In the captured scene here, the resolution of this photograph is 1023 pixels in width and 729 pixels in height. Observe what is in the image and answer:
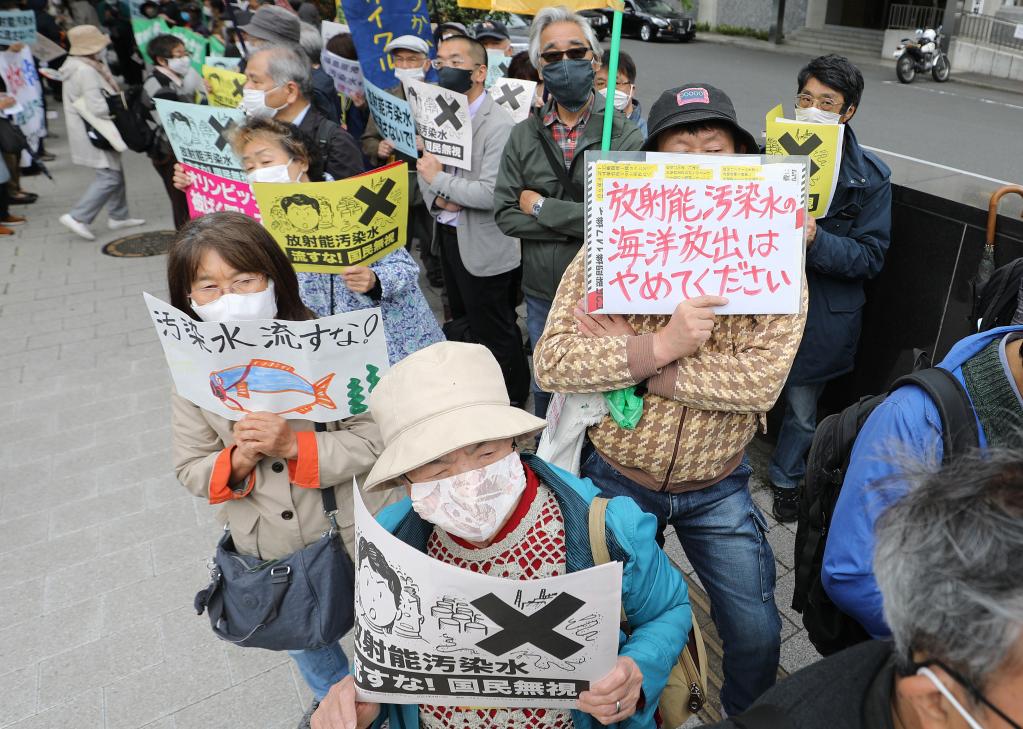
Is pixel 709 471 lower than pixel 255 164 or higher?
lower

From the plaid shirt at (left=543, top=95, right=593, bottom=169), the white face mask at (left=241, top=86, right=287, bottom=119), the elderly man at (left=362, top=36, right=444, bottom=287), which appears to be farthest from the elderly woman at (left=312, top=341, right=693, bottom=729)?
the elderly man at (left=362, top=36, right=444, bottom=287)

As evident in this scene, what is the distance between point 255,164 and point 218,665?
1980 mm

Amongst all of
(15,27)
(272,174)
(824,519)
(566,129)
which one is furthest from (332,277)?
(15,27)

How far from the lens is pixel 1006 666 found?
32.8 inches

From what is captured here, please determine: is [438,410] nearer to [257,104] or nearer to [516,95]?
[257,104]

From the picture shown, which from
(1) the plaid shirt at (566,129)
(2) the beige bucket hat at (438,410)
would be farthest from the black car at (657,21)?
(2) the beige bucket hat at (438,410)

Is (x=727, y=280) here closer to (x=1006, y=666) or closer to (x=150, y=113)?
(x=1006, y=666)

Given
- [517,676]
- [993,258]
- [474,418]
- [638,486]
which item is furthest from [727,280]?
[993,258]

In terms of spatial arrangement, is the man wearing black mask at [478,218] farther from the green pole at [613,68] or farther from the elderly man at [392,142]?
the green pole at [613,68]

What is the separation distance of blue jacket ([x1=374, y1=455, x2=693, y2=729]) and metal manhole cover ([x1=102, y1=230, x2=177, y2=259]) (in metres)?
7.11

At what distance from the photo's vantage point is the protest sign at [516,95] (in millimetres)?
4891

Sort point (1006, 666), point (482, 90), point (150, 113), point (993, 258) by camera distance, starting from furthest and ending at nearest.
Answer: point (150, 113) → point (482, 90) → point (993, 258) → point (1006, 666)

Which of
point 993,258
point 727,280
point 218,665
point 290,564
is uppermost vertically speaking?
point 727,280

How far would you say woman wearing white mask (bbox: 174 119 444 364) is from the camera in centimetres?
271
